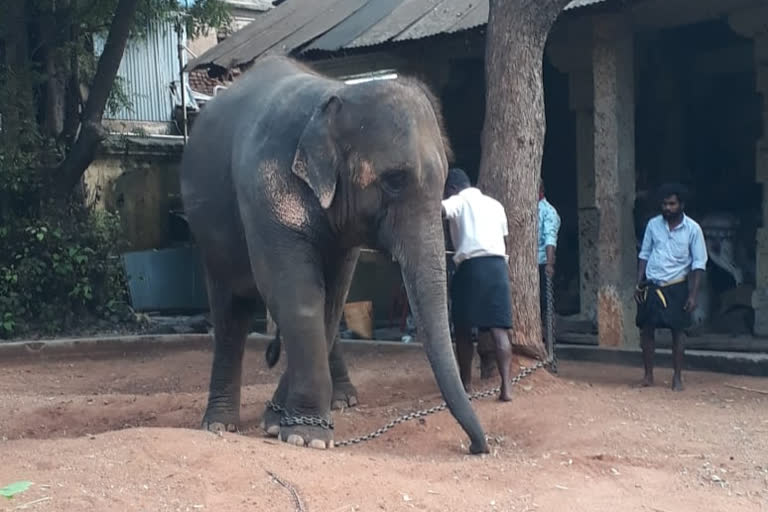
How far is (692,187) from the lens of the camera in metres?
12.4

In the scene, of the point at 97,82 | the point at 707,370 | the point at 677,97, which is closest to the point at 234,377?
the point at 707,370

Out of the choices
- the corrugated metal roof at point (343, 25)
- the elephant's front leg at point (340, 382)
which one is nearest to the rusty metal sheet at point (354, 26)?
the corrugated metal roof at point (343, 25)

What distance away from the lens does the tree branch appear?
484 inches

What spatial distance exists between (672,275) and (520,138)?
157cm

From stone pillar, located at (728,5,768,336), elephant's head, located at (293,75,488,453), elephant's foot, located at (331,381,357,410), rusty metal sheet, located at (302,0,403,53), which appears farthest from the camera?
rusty metal sheet, located at (302,0,403,53)

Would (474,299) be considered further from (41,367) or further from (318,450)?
(41,367)

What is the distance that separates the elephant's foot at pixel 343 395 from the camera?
781cm

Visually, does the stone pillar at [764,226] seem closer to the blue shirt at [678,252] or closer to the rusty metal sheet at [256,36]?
the blue shirt at [678,252]

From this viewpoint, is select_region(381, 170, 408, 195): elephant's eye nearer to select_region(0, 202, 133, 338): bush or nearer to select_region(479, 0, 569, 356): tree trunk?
select_region(479, 0, 569, 356): tree trunk

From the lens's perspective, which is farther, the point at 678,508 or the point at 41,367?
the point at 41,367

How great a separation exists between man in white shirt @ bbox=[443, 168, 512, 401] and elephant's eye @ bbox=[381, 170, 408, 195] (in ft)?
5.53

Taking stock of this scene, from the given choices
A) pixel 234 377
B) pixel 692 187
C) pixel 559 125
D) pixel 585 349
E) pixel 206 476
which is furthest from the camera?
pixel 559 125

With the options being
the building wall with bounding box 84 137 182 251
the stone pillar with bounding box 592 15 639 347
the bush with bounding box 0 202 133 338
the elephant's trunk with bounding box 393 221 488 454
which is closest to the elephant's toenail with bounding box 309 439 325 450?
the elephant's trunk with bounding box 393 221 488 454

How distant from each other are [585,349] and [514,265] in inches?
72.4
